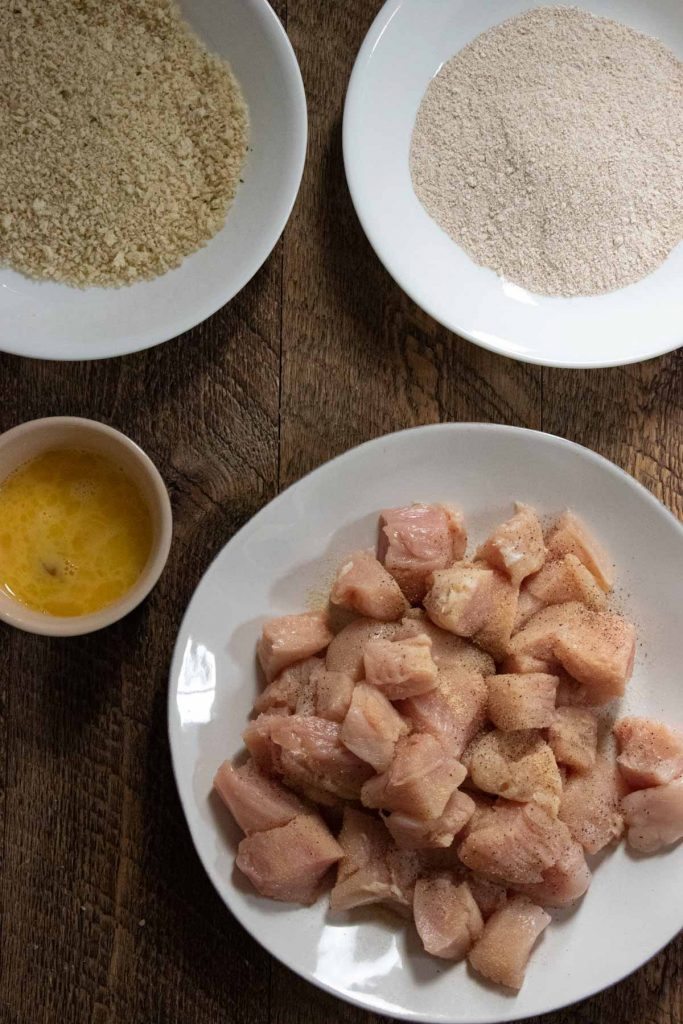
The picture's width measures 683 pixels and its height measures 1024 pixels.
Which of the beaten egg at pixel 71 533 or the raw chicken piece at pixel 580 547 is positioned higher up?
the raw chicken piece at pixel 580 547

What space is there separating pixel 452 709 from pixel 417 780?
119 mm

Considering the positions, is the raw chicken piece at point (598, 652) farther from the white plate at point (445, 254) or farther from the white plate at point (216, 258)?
the white plate at point (216, 258)

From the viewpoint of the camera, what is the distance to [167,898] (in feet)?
4.42

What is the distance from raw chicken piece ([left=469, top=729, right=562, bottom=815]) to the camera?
1.17 metres

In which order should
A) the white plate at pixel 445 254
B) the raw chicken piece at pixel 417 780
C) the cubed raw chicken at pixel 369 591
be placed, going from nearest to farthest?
the raw chicken piece at pixel 417 780 → the cubed raw chicken at pixel 369 591 → the white plate at pixel 445 254

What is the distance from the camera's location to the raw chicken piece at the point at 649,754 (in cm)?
121

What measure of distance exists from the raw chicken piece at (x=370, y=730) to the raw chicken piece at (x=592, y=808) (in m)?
0.26

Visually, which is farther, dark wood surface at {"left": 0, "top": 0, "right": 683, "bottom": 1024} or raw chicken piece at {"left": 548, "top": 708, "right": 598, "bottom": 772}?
dark wood surface at {"left": 0, "top": 0, "right": 683, "bottom": 1024}

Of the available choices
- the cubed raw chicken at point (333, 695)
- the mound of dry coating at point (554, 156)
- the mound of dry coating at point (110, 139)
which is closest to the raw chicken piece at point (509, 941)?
the cubed raw chicken at point (333, 695)

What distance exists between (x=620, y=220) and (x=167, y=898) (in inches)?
48.4

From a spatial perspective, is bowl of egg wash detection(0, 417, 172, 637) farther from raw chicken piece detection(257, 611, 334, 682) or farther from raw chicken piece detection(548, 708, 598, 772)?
raw chicken piece detection(548, 708, 598, 772)

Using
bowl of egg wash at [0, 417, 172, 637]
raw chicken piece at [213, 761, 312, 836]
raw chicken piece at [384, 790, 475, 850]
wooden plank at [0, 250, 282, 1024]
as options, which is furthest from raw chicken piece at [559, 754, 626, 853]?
bowl of egg wash at [0, 417, 172, 637]

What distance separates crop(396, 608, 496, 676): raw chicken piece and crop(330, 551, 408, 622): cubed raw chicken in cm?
3

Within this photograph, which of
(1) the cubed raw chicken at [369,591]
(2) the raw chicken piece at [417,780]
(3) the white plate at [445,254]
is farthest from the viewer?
(3) the white plate at [445,254]
